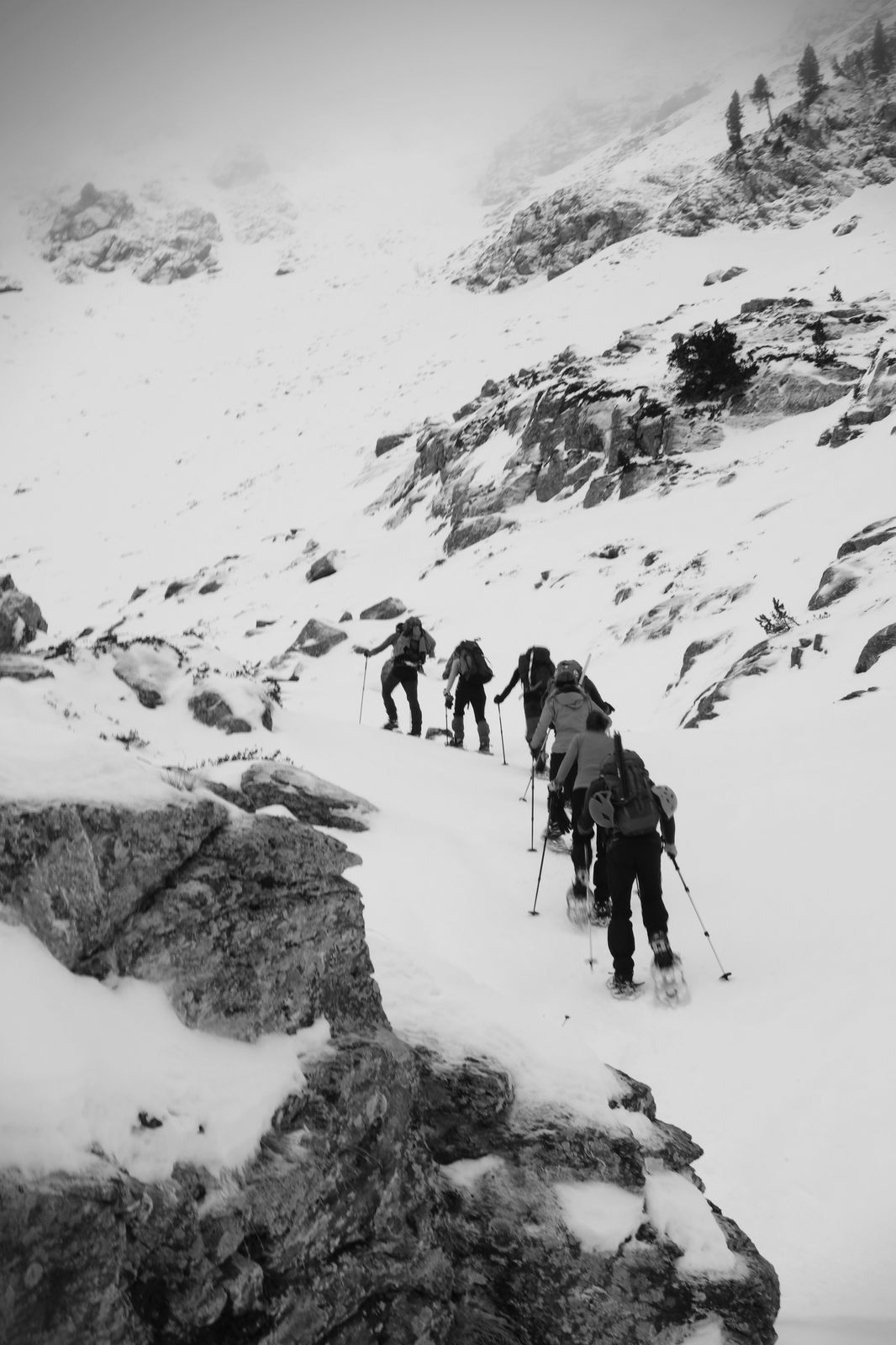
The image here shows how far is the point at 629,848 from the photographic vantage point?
196 inches

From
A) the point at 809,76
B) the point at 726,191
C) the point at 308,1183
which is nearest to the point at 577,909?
the point at 308,1183

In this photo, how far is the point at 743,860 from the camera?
21.6 ft

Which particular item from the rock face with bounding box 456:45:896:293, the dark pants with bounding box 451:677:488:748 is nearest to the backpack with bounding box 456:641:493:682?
the dark pants with bounding box 451:677:488:748

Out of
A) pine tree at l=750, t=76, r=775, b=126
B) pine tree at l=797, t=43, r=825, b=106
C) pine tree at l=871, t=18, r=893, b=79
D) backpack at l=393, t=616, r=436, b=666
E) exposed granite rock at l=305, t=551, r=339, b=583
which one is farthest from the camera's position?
pine tree at l=750, t=76, r=775, b=126

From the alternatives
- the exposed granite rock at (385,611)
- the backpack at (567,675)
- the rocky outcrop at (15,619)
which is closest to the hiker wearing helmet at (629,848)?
the backpack at (567,675)

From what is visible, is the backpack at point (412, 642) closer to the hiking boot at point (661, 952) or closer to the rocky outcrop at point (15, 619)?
the hiking boot at point (661, 952)

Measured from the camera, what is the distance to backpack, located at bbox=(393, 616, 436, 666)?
11.9 meters

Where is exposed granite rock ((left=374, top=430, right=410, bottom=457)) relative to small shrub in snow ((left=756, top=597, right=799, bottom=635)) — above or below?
above

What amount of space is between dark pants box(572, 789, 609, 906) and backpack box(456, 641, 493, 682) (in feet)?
16.4

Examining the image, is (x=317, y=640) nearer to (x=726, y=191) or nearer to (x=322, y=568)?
(x=322, y=568)

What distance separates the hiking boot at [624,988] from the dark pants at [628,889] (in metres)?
0.03

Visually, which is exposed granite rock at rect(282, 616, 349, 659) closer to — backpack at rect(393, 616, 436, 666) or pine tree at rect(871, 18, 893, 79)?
backpack at rect(393, 616, 436, 666)

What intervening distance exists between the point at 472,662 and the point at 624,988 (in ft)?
21.9

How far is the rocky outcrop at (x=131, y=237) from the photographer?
98.7m
